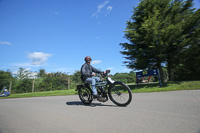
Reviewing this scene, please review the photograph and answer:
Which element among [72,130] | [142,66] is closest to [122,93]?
[72,130]

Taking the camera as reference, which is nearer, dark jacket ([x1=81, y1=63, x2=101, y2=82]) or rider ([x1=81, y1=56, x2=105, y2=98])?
rider ([x1=81, y1=56, x2=105, y2=98])

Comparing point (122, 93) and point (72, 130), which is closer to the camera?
point (72, 130)

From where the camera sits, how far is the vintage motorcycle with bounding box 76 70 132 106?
3.94 metres

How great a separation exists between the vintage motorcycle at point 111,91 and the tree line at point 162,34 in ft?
24.2

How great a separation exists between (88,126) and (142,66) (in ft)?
35.4

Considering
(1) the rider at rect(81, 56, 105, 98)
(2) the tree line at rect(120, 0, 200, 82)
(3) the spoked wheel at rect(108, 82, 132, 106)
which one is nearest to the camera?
(3) the spoked wheel at rect(108, 82, 132, 106)

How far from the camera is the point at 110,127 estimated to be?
2195 millimetres

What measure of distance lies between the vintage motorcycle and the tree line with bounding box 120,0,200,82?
24.2 ft

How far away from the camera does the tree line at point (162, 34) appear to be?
9961mm

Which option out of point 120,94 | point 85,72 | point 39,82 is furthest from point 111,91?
point 39,82

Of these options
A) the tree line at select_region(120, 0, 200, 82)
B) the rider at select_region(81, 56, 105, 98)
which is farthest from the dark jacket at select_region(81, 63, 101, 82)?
the tree line at select_region(120, 0, 200, 82)

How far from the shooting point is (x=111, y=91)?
14.1 ft

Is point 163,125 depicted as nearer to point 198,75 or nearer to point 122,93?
point 122,93

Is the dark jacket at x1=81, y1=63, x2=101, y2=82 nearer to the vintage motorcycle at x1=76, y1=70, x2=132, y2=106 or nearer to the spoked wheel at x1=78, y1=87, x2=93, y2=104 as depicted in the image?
the vintage motorcycle at x1=76, y1=70, x2=132, y2=106
